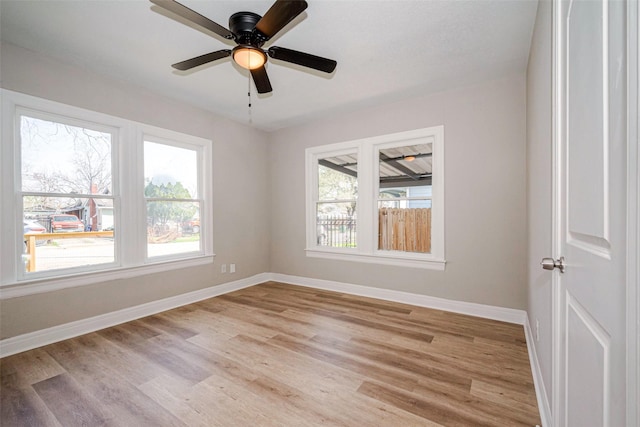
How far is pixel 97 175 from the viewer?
2.95 m

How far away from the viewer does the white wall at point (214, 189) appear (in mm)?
2469

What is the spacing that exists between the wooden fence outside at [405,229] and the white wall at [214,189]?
2.17 metres

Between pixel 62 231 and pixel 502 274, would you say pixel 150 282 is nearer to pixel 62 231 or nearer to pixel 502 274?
pixel 62 231

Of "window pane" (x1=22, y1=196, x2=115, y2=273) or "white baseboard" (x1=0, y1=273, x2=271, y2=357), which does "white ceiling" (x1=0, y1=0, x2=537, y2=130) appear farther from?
"white baseboard" (x1=0, y1=273, x2=271, y2=357)

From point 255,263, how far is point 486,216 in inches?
140

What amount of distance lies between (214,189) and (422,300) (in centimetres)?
333

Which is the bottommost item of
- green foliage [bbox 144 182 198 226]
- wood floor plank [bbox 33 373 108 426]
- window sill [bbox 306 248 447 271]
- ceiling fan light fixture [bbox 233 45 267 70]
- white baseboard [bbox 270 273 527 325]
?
wood floor plank [bbox 33 373 108 426]

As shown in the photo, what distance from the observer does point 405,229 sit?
3723 mm

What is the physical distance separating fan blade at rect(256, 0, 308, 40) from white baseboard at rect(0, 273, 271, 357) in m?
3.24

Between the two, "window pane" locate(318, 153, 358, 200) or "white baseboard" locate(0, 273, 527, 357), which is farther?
"window pane" locate(318, 153, 358, 200)

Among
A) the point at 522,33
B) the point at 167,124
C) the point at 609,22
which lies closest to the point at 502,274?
the point at 522,33

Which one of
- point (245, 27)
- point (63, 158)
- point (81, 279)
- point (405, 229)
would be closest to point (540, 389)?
point (405, 229)

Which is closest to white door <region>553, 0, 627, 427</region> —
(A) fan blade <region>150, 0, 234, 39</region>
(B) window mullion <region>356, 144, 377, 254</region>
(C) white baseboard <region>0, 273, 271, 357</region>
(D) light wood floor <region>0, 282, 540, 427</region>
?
(D) light wood floor <region>0, 282, 540, 427</region>

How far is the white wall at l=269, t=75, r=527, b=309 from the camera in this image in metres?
2.96
